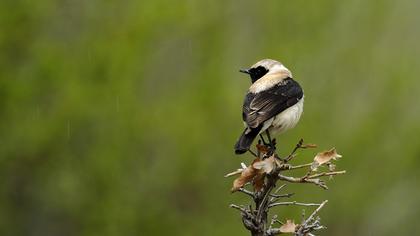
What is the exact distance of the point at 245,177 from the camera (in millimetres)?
3127

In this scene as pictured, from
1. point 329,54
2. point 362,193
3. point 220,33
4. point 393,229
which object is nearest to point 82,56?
point 220,33

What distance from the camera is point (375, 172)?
15.2m

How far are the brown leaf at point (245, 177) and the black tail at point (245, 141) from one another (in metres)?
0.87

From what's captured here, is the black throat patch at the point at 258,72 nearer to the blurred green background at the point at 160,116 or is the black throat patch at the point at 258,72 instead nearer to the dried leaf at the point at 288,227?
the dried leaf at the point at 288,227

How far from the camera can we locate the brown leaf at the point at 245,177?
3.10 meters

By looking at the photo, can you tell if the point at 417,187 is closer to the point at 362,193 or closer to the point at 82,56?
the point at 362,193

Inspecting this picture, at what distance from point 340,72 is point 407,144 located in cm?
172

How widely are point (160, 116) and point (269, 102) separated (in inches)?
383

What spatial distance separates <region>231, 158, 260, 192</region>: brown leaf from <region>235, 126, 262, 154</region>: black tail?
0.87 metres

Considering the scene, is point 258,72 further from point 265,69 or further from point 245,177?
point 245,177

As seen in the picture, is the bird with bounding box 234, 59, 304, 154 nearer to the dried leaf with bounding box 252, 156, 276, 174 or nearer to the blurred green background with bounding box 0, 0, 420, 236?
the dried leaf with bounding box 252, 156, 276, 174

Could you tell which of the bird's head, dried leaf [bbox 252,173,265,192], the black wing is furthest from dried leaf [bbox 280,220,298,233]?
the bird's head

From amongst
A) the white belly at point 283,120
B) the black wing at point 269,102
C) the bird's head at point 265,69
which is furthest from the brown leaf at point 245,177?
the bird's head at point 265,69

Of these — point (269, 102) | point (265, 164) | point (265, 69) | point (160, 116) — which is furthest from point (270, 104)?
point (160, 116)
